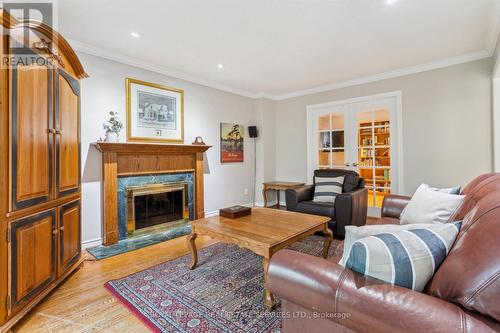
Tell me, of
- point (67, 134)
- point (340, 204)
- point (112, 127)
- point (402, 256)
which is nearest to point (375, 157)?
point (340, 204)

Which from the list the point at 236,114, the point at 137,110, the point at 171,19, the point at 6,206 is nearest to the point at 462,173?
the point at 236,114

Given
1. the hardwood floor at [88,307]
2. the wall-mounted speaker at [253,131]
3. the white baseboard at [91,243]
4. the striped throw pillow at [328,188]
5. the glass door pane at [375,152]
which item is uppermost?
the wall-mounted speaker at [253,131]

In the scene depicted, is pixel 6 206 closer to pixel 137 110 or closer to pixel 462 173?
pixel 137 110

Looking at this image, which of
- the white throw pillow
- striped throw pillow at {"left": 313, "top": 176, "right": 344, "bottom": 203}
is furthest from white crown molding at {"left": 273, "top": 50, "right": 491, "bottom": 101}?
the white throw pillow

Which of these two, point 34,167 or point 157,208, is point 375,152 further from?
point 34,167

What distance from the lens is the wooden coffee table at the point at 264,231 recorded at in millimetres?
1835

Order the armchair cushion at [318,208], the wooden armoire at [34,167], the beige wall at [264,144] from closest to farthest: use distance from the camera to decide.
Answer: the wooden armoire at [34,167] < the armchair cushion at [318,208] < the beige wall at [264,144]

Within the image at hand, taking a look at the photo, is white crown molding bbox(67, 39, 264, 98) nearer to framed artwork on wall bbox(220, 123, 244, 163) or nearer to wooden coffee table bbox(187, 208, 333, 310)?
framed artwork on wall bbox(220, 123, 244, 163)

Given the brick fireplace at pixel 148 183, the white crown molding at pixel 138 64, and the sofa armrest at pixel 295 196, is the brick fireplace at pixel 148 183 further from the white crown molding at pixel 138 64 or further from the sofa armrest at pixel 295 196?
the sofa armrest at pixel 295 196

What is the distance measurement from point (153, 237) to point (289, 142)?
329 cm

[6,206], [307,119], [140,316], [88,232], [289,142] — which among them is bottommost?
[140,316]

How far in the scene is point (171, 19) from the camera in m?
2.46

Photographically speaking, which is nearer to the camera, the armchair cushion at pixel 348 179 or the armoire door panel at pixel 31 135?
the armoire door panel at pixel 31 135

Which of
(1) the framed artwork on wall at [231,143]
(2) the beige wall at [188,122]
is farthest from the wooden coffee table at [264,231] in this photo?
(1) the framed artwork on wall at [231,143]
